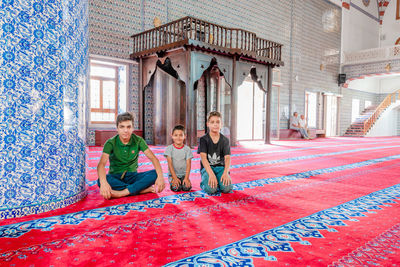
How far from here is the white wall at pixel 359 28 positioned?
1476 centimetres

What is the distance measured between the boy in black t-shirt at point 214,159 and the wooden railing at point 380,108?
14.9 metres

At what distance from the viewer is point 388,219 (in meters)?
1.93

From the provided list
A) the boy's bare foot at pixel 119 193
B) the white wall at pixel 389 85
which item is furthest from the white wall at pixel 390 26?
the boy's bare foot at pixel 119 193

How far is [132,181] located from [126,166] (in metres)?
0.14

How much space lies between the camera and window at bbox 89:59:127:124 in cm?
729

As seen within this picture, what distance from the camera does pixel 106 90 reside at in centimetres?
749

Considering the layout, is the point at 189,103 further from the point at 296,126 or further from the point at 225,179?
the point at 296,126

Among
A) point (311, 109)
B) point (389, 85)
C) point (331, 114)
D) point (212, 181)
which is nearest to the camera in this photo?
point (212, 181)

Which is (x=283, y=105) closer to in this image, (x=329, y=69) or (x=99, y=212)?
(x=329, y=69)

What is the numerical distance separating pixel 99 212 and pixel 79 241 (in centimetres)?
51

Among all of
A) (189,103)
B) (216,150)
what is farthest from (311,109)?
(216,150)

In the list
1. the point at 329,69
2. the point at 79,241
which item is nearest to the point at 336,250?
the point at 79,241

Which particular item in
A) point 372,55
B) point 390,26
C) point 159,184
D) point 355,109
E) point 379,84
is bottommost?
point 159,184

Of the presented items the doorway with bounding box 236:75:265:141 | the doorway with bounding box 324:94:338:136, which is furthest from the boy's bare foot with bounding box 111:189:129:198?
the doorway with bounding box 324:94:338:136
